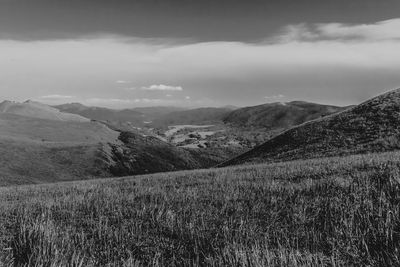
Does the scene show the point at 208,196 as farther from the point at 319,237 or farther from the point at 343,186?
the point at 319,237

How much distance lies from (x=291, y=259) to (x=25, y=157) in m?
88.8

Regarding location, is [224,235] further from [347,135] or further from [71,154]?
[71,154]

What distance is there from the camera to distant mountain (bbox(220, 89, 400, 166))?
37219mm

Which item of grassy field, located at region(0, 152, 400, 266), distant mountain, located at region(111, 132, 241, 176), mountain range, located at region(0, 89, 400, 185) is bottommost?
distant mountain, located at region(111, 132, 241, 176)

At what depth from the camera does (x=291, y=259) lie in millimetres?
3543

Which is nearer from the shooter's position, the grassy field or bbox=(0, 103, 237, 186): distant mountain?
the grassy field

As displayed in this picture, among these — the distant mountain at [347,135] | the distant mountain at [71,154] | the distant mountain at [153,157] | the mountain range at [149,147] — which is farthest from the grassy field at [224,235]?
the distant mountain at [153,157]

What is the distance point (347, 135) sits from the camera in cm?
4281

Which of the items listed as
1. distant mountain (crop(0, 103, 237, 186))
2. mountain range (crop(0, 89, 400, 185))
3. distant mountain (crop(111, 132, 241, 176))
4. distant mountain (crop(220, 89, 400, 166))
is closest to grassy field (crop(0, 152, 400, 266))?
distant mountain (crop(220, 89, 400, 166))

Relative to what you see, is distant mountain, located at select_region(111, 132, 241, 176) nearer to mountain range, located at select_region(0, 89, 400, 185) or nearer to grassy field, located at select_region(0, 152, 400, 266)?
mountain range, located at select_region(0, 89, 400, 185)

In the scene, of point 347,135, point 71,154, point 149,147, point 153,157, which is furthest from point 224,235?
A: point 149,147

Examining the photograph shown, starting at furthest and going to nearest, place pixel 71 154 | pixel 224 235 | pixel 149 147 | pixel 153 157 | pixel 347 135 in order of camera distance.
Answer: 1. pixel 149 147
2. pixel 153 157
3. pixel 71 154
4. pixel 347 135
5. pixel 224 235

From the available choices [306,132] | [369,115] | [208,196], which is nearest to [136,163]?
[306,132]

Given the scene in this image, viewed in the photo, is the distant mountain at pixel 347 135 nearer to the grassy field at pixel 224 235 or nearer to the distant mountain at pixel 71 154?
the grassy field at pixel 224 235
